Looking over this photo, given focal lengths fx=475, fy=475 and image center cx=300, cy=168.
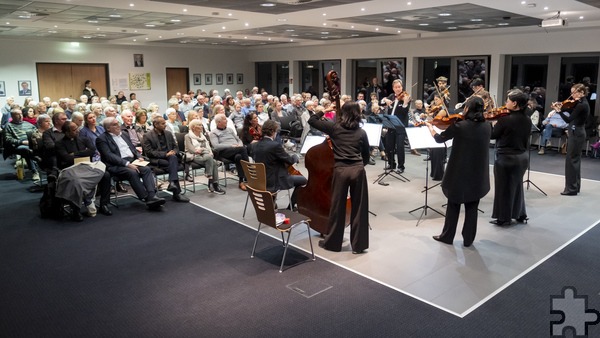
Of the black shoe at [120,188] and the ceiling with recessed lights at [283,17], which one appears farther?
the ceiling with recessed lights at [283,17]

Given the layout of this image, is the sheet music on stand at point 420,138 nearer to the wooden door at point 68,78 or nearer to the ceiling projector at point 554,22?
the ceiling projector at point 554,22

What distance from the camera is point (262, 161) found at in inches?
218

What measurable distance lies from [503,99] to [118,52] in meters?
12.9

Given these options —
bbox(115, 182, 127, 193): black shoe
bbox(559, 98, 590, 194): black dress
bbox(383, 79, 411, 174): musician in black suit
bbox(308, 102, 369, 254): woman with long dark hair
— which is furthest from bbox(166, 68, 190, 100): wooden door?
bbox(308, 102, 369, 254): woman with long dark hair

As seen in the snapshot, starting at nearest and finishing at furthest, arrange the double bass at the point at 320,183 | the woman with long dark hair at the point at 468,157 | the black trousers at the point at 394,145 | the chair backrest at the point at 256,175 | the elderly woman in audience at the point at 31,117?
the woman with long dark hair at the point at 468,157 → the double bass at the point at 320,183 → the chair backrest at the point at 256,175 → the black trousers at the point at 394,145 → the elderly woman in audience at the point at 31,117

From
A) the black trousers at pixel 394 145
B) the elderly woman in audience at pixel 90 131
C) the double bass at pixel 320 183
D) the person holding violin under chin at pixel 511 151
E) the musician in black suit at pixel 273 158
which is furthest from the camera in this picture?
the black trousers at pixel 394 145

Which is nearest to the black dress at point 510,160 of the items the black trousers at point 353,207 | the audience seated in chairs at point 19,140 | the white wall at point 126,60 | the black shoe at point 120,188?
the black trousers at point 353,207

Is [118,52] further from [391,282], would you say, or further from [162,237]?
[391,282]

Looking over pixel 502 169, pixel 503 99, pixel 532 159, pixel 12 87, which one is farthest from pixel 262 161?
pixel 12 87

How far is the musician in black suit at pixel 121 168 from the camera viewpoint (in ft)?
20.6

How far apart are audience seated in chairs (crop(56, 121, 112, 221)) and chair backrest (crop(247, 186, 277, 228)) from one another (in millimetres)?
2721

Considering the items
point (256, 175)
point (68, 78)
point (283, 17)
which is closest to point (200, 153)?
point (256, 175)

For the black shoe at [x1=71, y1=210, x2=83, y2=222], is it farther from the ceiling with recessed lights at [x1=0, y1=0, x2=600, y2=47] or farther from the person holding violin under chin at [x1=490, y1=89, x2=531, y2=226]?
the person holding violin under chin at [x1=490, y1=89, x2=531, y2=226]

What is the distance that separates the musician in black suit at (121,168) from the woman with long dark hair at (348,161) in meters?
2.84
